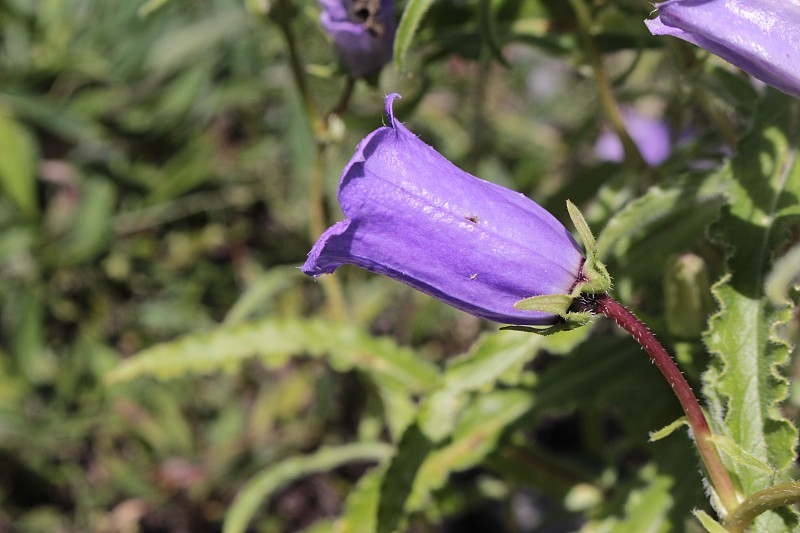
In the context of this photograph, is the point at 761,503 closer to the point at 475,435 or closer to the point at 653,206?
the point at 653,206

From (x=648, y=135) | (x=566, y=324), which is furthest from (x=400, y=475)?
(x=648, y=135)

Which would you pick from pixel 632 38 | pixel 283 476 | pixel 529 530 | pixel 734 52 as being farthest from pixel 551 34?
pixel 529 530

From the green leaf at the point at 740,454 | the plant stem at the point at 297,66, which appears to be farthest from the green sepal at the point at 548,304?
the plant stem at the point at 297,66

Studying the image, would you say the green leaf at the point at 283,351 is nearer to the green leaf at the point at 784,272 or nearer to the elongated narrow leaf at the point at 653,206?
the elongated narrow leaf at the point at 653,206

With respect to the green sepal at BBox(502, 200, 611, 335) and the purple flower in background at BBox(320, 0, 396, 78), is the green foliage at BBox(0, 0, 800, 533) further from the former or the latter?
the green sepal at BBox(502, 200, 611, 335)

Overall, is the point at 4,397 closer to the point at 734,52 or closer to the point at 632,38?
the point at 632,38

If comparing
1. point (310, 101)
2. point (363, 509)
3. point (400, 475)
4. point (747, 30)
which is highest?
point (747, 30)
